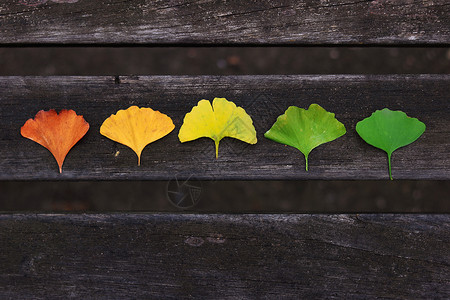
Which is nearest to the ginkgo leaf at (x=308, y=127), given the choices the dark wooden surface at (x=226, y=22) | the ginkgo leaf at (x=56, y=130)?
the dark wooden surface at (x=226, y=22)

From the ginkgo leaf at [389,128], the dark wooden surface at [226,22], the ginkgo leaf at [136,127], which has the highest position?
the dark wooden surface at [226,22]

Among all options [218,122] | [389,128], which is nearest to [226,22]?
[218,122]

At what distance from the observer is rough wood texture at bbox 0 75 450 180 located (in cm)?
79

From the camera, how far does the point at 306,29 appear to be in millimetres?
795

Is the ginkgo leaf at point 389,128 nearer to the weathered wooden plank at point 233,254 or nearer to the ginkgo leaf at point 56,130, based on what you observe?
the weathered wooden plank at point 233,254

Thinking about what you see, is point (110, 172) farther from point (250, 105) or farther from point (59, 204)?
point (59, 204)

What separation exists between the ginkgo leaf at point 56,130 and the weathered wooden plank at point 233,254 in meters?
0.15

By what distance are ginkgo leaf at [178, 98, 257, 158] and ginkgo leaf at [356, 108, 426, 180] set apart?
0.22 metres

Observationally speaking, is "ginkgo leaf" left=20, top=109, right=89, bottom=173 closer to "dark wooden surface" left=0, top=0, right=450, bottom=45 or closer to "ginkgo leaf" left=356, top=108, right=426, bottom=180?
"dark wooden surface" left=0, top=0, right=450, bottom=45

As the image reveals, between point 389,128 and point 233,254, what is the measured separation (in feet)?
1.32

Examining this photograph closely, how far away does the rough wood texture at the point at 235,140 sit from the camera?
2.60 ft

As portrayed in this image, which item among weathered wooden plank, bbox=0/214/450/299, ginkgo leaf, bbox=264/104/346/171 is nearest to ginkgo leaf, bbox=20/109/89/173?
weathered wooden plank, bbox=0/214/450/299

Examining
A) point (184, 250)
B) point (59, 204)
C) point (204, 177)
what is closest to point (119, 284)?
point (184, 250)

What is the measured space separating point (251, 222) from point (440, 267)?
0.40 meters
